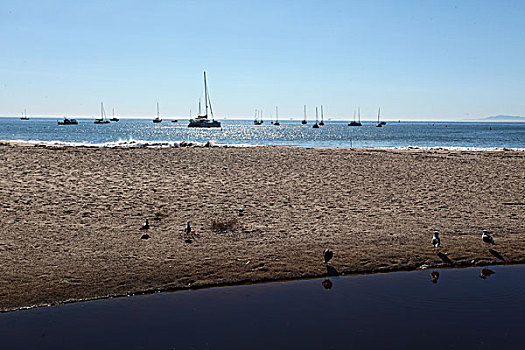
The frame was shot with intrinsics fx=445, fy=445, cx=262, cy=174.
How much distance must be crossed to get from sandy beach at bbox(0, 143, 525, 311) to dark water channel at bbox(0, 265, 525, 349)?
488 millimetres

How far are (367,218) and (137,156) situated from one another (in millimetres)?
16661

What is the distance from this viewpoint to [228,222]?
11.9 meters

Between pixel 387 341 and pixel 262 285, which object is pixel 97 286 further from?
pixel 387 341

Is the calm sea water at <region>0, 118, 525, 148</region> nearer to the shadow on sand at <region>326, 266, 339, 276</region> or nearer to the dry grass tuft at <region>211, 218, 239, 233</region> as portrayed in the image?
the dry grass tuft at <region>211, 218, 239, 233</region>

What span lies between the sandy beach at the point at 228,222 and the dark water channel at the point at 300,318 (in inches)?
19.2

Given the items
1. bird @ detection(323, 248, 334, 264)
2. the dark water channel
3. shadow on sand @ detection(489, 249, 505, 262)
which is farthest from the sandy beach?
the dark water channel

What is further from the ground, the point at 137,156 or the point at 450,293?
the point at 137,156

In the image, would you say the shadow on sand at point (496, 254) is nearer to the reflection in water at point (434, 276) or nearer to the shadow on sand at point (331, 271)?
the reflection in water at point (434, 276)

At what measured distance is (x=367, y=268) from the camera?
30.3ft

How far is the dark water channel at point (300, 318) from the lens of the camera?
6465mm

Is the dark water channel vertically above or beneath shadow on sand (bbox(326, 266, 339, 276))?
beneath

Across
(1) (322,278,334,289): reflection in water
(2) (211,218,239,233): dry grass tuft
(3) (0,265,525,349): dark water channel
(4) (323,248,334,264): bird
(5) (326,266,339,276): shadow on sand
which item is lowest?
(3) (0,265,525,349): dark water channel

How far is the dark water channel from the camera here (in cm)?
646

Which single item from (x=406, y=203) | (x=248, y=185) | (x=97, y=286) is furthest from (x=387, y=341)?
(x=248, y=185)
